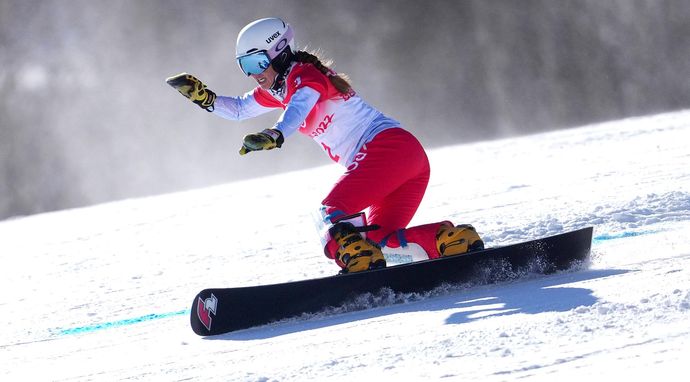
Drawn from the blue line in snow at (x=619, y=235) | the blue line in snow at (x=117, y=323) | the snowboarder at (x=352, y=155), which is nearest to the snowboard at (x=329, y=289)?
the snowboarder at (x=352, y=155)

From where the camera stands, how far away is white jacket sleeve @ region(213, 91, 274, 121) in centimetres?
420

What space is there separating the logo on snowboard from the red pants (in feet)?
1.66

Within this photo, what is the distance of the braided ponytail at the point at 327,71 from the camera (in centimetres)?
370

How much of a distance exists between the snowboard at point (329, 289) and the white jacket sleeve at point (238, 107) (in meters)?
1.13

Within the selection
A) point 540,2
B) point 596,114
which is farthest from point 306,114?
point 540,2

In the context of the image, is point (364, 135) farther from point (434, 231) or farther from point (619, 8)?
point (619, 8)

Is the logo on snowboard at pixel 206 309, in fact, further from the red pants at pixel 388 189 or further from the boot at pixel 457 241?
the boot at pixel 457 241

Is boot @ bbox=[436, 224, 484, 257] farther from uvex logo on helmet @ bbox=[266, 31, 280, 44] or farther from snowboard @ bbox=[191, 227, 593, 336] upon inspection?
uvex logo on helmet @ bbox=[266, 31, 280, 44]

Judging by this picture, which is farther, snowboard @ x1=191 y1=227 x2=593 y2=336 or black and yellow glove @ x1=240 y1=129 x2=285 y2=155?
snowboard @ x1=191 y1=227 x2=593 y2=336

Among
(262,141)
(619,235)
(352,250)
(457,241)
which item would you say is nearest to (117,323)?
(352,250)

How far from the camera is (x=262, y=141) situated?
3.20 m

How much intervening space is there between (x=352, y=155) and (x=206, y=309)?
36.2 inches

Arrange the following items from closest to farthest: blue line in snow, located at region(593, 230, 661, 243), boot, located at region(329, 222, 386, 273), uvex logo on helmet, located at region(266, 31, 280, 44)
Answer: boot, located at region(329, 222, 386, 273) → uvex logo on helmet, located at region(266, 31, 280, 44) → blue line in snow, located at region(593, 230, 661, 243)

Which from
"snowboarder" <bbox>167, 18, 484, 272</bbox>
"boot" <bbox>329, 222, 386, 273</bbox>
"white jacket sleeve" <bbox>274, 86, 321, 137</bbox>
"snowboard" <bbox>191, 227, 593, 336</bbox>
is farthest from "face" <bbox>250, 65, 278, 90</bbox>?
"snowboard" <bbox>191, 227, 593, 336</bbox>
